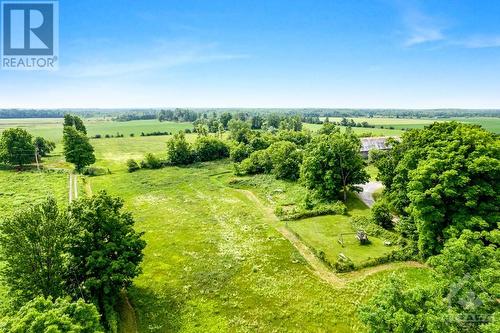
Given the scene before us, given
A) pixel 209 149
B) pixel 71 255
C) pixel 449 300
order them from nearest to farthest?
pixel 449 300 < pixel 71 255 < pixel 209 149

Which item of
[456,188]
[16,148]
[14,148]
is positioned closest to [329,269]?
[456,188]

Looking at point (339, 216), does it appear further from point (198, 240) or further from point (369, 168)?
point (369, 168)

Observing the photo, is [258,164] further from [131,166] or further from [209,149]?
[131,166]

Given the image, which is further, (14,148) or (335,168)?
(14,148)

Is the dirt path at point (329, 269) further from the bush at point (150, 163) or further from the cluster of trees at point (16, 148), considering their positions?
the cluster of trees at point (16, 148)

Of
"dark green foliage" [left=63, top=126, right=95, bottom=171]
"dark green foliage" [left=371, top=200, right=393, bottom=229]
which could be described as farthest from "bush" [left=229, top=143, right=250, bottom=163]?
"dark green foliage" [left=371, top=200, right=393, bottom=229]

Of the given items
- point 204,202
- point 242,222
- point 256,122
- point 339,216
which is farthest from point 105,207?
point 256,122
